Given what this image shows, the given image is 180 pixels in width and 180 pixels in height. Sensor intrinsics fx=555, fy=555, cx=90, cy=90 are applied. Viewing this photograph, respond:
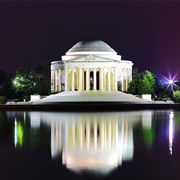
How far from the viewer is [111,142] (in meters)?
32.2

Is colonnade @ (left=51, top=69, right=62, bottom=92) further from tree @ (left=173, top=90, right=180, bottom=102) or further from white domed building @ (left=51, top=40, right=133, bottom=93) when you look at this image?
tree @ (left=173, top=90, right=180, bottom=102)

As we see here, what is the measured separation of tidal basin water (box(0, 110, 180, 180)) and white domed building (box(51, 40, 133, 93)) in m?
78.0

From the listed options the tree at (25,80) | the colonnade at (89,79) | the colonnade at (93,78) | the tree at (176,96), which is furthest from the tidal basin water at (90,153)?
the tree at (25,80)

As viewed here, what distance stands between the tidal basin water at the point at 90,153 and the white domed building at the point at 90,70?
77965 millimetres

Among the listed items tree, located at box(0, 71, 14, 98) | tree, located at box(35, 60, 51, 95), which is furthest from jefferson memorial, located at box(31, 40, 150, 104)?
tree, located at box(0, 71, 14, 98)

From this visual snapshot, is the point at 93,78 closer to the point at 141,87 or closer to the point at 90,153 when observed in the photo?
the point at 141,87

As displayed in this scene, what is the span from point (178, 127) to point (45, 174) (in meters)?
22.2

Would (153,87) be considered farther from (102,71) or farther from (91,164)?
(91,164)

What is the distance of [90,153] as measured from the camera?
2730 cm

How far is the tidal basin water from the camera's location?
22109 mm

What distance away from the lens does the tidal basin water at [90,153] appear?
22109 mm

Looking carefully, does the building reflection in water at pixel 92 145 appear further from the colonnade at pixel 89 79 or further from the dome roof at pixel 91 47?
the dome roof at pixel 91 47

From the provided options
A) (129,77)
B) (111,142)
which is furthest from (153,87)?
(111,142)

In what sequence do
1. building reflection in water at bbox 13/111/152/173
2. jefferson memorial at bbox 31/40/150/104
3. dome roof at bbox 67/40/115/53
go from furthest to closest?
1. dome roof at bbox 67/40/115/53
2. jefferson memorial at bbox 31/40/150/104
3. building reflection in water at bbox 13/111/152/173
